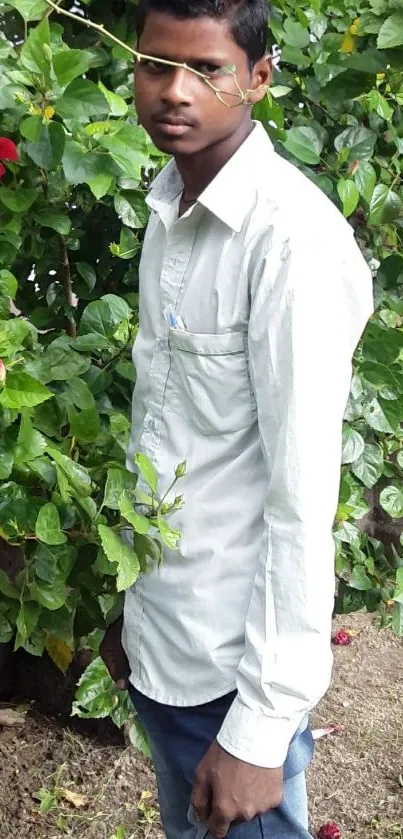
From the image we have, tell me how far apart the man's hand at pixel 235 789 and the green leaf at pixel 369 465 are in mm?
816

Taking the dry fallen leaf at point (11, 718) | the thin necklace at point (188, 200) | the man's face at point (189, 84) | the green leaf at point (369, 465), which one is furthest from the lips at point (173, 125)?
the dry fallen leaf at point (11, 718)

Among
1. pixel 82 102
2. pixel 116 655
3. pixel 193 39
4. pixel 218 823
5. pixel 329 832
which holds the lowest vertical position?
pixel 329 832

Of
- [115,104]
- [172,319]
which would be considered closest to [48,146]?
[115,104]

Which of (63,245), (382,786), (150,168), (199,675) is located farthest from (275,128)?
(382,786)

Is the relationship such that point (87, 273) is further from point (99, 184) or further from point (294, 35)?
point (294, 35)

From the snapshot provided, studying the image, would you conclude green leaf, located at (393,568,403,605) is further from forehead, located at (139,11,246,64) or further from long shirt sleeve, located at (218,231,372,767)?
forehead, located at (139,11,246,64)

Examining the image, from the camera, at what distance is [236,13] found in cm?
90

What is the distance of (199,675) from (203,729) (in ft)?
0.23

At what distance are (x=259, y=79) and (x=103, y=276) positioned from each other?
0.70 metres

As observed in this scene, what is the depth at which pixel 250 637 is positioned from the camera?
878mm

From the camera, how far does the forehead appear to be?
0.90m

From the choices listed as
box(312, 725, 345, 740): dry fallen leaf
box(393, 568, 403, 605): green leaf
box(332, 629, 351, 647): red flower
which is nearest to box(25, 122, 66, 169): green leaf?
box(393, 568, 403, 605): green leaf

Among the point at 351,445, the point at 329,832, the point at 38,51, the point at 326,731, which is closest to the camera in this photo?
the point at 38,51

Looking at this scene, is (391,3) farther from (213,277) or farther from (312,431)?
(312,431)
